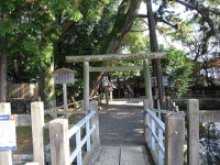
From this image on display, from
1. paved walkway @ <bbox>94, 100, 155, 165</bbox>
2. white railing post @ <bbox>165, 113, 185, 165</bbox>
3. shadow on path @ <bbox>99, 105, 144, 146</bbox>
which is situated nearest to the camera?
white railing post @ <bbox>165, 113, 185, 165</bbox>

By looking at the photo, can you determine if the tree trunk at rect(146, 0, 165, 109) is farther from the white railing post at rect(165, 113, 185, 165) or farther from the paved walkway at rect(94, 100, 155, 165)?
the white railing post at rect(165, 113, 185, 165)

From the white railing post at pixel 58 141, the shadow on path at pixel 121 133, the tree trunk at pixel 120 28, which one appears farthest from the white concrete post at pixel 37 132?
the tree trunk at pixel 120 28

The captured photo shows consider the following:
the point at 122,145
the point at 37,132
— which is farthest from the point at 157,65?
the point at 37,132

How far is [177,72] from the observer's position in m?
27.8

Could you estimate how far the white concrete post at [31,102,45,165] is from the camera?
478 cm

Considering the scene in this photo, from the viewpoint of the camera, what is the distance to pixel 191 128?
4680mm

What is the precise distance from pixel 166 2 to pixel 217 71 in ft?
57.7

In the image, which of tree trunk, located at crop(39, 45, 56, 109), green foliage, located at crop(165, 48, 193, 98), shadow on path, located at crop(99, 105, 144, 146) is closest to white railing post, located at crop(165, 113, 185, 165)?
shadow on path, located at crop(99, 105, 144, 146)

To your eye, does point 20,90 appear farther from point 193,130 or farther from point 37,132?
point 193,130

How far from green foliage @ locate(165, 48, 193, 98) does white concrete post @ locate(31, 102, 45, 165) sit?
22660mm

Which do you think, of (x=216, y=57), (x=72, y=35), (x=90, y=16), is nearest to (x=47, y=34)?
(x=90, y=16)

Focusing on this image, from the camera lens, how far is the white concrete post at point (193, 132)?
15.2ft

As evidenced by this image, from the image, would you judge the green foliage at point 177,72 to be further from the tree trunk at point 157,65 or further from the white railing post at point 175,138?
the white railing post at point 175,138

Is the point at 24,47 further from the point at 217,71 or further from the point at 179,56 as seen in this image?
the point at 217,71
